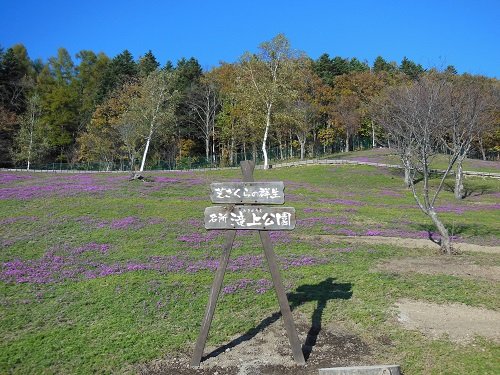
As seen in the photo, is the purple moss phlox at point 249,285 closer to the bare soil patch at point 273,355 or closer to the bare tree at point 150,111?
the bare soil patch at point 273,355

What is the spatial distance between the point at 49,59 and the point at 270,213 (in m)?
108

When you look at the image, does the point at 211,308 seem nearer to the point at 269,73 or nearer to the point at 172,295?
the point at 172,295

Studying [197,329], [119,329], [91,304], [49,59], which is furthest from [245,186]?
[49,59]

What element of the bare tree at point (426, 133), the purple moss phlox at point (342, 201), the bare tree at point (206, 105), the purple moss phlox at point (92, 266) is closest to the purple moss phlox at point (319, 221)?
the bare tree at point (426, 133)

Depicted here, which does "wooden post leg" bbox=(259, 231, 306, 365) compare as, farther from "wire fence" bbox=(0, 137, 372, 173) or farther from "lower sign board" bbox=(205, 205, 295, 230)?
"wire fence" bbox=(0, 137, 372, 173)

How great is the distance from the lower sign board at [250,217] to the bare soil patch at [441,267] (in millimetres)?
8457

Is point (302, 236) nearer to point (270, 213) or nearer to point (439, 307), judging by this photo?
point (439, 307)

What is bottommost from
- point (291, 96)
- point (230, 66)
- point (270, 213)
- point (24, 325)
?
point (24, 325)

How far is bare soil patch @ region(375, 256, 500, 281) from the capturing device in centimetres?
1558

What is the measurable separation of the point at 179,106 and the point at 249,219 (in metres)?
83.6

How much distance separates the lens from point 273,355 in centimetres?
963

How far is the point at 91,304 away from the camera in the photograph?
42.9 ft

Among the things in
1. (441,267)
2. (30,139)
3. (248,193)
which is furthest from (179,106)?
(248,193)

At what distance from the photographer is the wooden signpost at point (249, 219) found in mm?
9188
